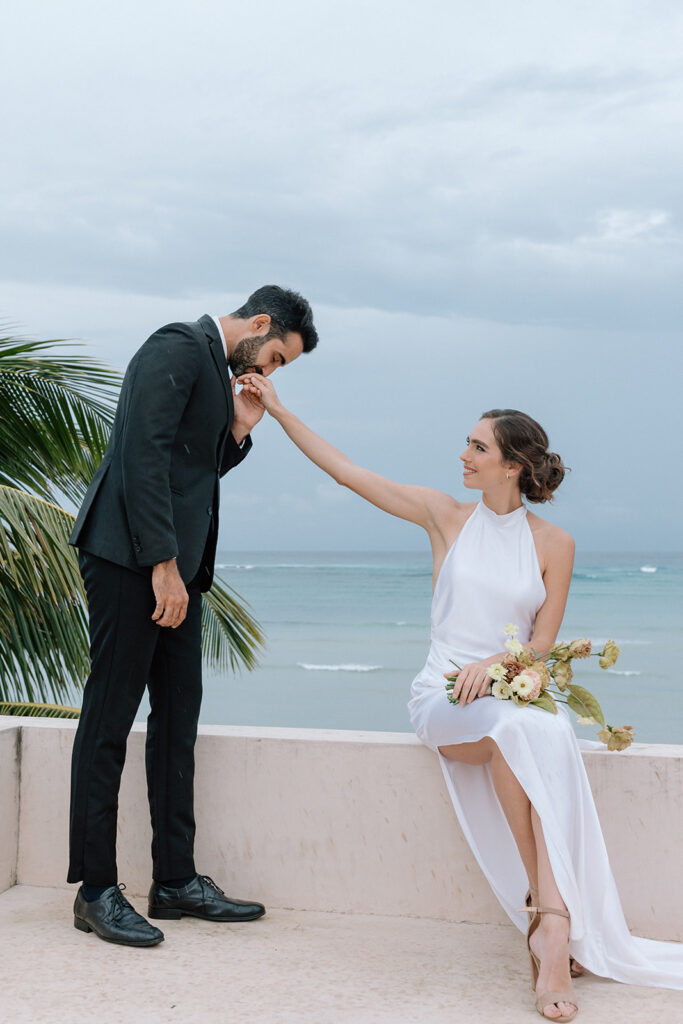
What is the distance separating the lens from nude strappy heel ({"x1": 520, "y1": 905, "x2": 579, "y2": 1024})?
2357 mm

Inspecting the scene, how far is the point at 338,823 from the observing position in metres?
3.07

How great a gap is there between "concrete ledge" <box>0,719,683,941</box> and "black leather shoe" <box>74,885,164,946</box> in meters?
0.38

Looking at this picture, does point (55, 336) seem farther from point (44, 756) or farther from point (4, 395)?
point (44, 756)

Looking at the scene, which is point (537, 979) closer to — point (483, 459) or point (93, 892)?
point (93, 892)

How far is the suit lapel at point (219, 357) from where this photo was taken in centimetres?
288

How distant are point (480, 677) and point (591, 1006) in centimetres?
84

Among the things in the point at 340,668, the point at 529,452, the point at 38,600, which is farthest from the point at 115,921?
the point at 340,668

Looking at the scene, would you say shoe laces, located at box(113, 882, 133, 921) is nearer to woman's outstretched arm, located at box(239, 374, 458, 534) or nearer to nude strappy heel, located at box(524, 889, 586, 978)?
nude strappy heel, located at box(524, 889, 586, 978)

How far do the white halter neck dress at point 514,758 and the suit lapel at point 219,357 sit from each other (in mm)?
825

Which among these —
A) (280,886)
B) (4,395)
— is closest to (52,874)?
(280,886)

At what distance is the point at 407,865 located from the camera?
3.03m

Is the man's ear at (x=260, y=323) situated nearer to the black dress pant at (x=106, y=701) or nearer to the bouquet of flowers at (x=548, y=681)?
the black dress pant at (x=106, y=701)

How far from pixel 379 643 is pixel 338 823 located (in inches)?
982

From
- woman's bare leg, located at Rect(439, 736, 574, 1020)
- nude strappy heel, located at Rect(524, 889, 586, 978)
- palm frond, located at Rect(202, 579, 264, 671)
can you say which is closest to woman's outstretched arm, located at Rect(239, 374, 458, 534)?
woman's bare leg, located at Rect(439, 736, 574, 1020)
